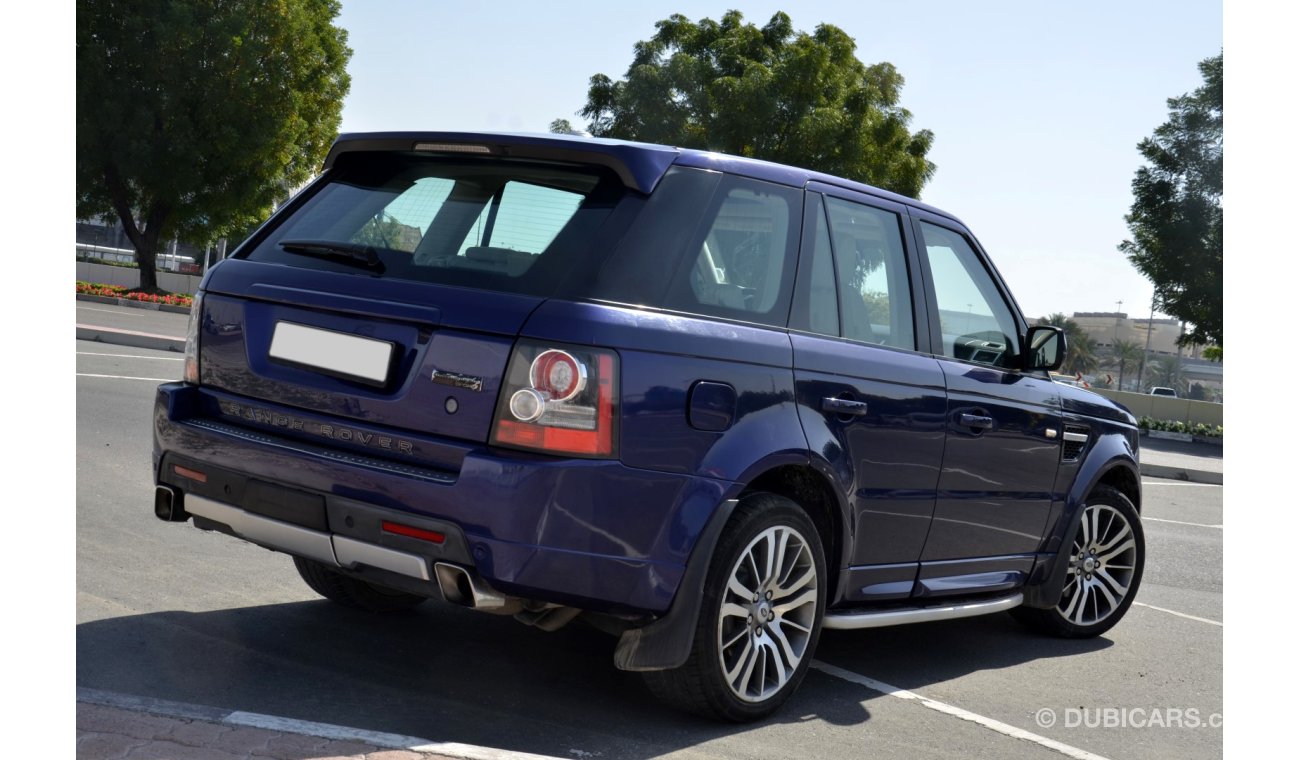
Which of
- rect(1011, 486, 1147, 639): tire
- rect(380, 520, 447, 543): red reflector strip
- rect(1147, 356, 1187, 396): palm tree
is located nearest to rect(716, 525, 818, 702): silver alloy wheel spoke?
rect(380, 520, 447, 543): red reflector strip

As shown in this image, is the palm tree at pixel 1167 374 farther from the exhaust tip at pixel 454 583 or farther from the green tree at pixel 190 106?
the exhaust tip at pixel 454 583

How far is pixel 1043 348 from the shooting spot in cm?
598

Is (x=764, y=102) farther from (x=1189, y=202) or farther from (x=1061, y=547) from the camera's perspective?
(x=1061, y=547)

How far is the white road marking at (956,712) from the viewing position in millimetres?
4695

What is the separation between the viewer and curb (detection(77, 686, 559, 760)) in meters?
3.55

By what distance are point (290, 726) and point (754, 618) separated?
1555mm

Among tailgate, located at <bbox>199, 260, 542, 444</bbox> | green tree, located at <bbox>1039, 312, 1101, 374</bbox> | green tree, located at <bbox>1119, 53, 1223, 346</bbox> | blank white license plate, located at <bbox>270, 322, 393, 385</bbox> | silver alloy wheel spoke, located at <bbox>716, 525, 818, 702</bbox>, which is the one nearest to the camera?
tailgate, located at <bbox>199, 260, 542, 444</bbox>

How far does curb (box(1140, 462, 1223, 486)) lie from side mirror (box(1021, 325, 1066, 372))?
1506 cm

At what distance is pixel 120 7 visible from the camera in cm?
3578

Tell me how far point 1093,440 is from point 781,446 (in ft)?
8.58

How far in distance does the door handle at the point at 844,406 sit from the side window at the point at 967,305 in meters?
0.85

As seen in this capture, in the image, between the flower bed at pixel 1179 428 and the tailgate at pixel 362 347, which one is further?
the flower bed at pixel 1179 428

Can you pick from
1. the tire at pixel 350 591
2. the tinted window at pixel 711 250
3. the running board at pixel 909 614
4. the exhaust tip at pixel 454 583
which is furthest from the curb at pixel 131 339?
the exhaust tip at pixel 454 583

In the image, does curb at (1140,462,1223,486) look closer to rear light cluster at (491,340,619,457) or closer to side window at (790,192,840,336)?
side window at (790,192,840,336)
